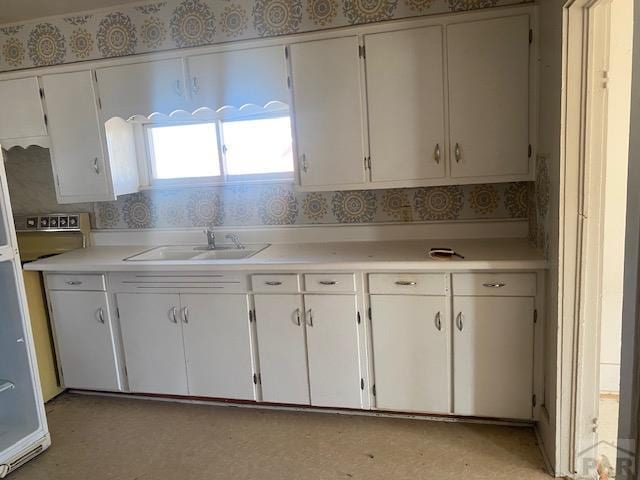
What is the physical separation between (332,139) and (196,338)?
4.62 feet

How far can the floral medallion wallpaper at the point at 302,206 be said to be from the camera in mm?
2871

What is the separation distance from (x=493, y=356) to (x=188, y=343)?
1.72 metres

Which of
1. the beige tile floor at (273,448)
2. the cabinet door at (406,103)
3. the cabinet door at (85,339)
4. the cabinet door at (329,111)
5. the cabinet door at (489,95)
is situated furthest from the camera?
the cabinet door at (85,339)

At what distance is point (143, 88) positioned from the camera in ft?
9.56

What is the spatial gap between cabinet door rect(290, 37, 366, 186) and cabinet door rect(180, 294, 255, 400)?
884 millimetres

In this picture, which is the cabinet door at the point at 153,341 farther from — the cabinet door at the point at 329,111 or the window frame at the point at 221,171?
the cabinet door at the point at 329,111

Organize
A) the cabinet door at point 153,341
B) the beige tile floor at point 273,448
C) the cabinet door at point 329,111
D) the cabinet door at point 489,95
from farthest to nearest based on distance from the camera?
the cabinet door at point 153,341, the cabinet door at point 329,111, the cabinet door at point 489,95, the beige tile floor at point 273,448

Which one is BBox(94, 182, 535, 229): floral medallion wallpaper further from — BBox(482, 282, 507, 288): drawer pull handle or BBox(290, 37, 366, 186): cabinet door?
BBox(482, 282, 507, 288): drawer pull handle

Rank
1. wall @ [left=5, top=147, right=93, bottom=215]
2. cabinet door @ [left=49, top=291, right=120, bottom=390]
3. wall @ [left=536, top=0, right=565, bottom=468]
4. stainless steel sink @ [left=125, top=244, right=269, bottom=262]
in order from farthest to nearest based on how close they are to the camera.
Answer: wall @ [left=5, top=147, right=93, bottom=215]
stainless steel sink @ [left=125, top=244, right=269, bottom=262]
cabinet door @ [left=49, top=291, right=120, bottom=390]
wall @ [left=536, top=0, right=565, bottom=468]

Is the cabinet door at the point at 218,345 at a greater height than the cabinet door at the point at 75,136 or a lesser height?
lesser

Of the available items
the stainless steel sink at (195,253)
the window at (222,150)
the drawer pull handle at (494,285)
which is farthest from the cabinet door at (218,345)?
the drawer pull handle at (494,285)

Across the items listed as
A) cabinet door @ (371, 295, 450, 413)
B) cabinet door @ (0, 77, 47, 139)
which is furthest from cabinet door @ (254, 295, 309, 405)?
cabinet door @ (0, 77, 47, 139)

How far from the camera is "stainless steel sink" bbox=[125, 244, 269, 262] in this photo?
10.1 feet

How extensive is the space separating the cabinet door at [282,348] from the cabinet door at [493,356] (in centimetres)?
83
